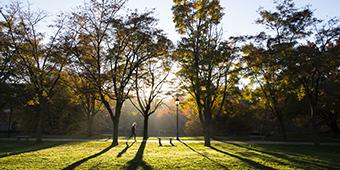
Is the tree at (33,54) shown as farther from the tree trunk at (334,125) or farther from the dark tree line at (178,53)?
the tree trunk at (334,125)

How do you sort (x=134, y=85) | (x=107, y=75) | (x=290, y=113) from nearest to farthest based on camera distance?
(x=107, y=75) → (x=134, y=85) → (x=290, y=113)

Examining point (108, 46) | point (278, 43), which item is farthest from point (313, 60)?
point (108, 46)

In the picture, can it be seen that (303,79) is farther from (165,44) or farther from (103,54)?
(103,54)

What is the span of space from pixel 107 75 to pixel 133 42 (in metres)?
3.11

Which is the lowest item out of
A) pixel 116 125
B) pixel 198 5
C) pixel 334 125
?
pixel 116 125

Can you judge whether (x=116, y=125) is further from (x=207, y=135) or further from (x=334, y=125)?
(x=334, y=125)

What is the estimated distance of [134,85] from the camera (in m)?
27.0

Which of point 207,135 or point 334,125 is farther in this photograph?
point 334,125

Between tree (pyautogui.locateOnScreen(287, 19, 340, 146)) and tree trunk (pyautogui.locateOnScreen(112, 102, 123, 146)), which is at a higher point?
tree (pyautogui.locateOnScreen(287, 19, 340, 146))

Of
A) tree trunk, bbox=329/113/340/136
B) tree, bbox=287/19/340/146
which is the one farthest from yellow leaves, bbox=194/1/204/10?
tree trunk, bbox=329/113/340/136

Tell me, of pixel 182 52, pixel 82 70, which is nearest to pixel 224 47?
pixel 182 52

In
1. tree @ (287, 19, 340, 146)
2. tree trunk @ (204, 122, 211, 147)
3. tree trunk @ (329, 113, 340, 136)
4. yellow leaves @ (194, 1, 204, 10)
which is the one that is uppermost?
yellow leaves @ (194, 1, 204, 10)

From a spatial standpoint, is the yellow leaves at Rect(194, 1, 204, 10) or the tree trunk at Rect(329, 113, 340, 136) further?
the tree trunk at Rect(329, 113, 340, 136)

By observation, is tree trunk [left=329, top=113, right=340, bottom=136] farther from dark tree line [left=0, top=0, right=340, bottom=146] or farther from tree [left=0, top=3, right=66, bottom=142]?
tree [left=0, top=3, right=66, bottom=142]
